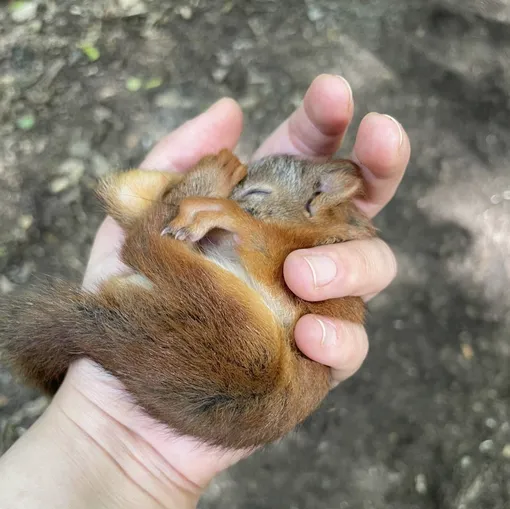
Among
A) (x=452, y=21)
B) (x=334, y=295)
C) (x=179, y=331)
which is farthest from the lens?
(x=452, y=21)

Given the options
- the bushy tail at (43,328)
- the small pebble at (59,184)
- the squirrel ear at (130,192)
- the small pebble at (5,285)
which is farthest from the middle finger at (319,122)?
the small pebble at (5,285)

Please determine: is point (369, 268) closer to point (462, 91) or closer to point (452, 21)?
point (462, 91)

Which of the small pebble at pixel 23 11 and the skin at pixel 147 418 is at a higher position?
the small pebble at pixel 23 11

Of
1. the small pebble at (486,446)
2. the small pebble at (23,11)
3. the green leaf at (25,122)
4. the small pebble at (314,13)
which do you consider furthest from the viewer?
the small pebble at (314,13)

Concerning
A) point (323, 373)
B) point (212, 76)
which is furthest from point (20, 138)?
point (323, 373)

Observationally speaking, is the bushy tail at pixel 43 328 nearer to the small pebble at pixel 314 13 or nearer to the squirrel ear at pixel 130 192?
the squirrel ear at pixel 130 192

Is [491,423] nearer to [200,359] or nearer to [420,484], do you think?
[420,484]
